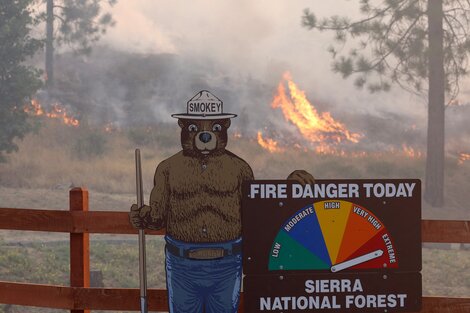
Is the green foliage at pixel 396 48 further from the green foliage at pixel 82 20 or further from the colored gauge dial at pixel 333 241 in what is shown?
the colored gauge dial at pixel 333 241

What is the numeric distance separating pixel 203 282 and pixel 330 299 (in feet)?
3.40

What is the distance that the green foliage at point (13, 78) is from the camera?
3033 centimetres

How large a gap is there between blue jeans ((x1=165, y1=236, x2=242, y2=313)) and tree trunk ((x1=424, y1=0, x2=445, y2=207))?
23.5 m

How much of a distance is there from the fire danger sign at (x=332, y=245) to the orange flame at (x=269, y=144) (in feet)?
108

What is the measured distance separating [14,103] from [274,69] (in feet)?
91.8

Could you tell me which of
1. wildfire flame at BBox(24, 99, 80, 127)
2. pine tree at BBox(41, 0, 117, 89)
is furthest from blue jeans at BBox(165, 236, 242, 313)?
pine tree at BBox(41, 0, 117, 89)

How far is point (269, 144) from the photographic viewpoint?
1628 inches

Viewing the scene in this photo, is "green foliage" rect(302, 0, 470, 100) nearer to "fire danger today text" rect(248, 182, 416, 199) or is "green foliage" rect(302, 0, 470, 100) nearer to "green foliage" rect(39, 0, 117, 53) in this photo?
"green foliage" rect(39, 0, 117, 53)

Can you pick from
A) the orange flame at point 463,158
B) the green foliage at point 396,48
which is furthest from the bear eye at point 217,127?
the orange flame at point 463,158

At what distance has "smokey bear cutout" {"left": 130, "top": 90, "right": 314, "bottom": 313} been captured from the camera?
250 inches

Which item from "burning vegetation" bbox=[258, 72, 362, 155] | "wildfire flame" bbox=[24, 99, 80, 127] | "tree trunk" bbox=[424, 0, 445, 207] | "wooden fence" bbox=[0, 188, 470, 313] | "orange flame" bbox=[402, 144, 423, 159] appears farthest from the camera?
"wildfire flame" bbox=[24, 99, 80, 127]

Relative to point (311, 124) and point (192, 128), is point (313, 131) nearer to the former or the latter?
point (311, 124)

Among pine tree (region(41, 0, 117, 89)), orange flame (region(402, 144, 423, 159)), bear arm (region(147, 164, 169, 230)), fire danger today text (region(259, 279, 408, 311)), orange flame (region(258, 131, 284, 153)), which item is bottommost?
fire danger today text (region(259, 279, 408, 311))

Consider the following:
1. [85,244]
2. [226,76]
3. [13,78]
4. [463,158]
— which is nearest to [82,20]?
[226,76]
